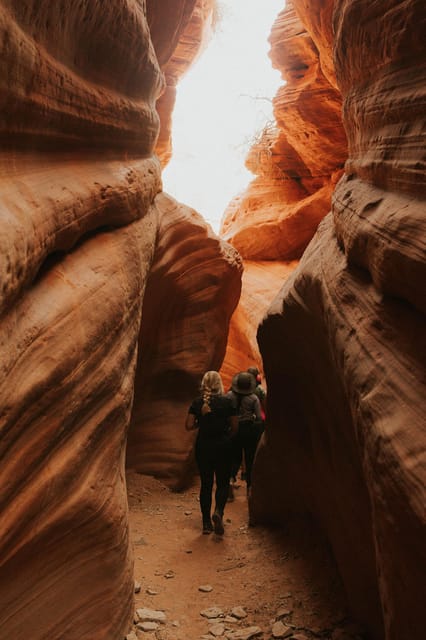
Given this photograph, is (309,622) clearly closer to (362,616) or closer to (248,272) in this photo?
(362,616)

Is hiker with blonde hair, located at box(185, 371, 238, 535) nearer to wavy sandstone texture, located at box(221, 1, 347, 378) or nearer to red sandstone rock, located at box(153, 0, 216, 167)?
wavy sandstone texture, located at box(221, 1, 347, 378)

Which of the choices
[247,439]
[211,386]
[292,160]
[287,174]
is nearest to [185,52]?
[292,160]

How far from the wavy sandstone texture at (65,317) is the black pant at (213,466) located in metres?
1.69

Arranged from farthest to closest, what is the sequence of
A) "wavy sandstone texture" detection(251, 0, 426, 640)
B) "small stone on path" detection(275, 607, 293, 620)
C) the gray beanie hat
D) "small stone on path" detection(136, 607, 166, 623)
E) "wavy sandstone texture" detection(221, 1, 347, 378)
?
"wavy sandstone texture" detection(221, 1, 347, 378) → the gray beanie hat → "small stone on path" detection(275, 607, 293, 620) → "small stone on path" detection(136, 607, 166, 623) → "wavy sandstone texture" detection(251, 0, 426, 640)

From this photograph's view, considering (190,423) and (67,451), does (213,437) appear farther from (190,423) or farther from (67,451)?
(67,451)

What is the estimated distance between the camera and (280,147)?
47.3ft

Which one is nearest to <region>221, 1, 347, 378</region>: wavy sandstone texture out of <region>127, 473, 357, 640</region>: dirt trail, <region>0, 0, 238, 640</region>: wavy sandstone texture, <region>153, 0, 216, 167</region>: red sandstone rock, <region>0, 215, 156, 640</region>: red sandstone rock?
<region>153, 0, 216, 167</region>: red sandstone rock

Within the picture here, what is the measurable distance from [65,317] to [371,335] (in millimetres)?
1566

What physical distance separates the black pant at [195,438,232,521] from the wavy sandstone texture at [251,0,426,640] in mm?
734

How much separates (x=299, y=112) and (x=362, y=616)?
34.7ft

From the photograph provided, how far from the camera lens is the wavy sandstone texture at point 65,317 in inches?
110

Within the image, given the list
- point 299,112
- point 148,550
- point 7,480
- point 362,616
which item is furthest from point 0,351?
point 299,112

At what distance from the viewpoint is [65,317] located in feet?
10.5

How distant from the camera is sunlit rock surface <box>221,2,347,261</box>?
1196 cm
